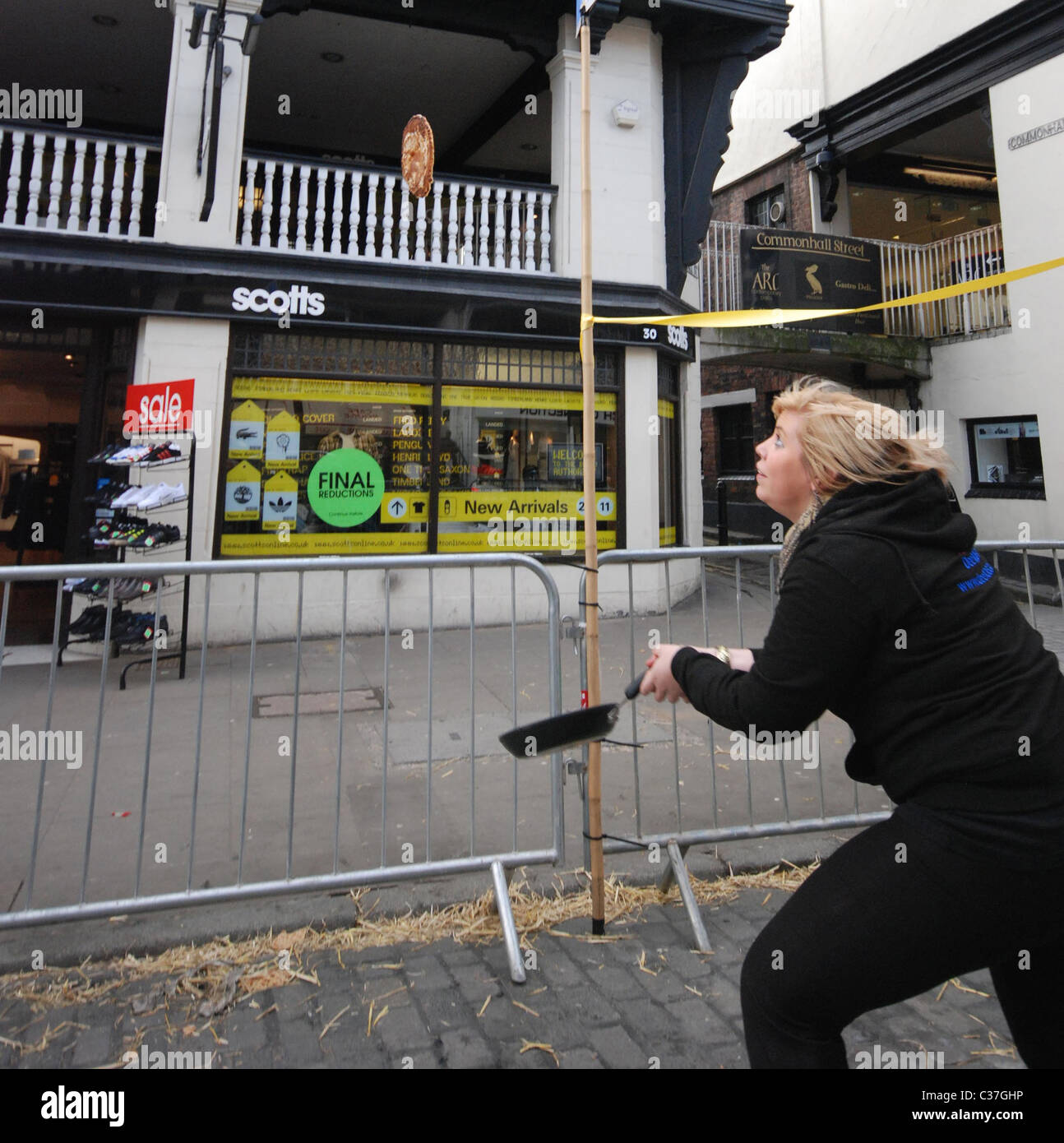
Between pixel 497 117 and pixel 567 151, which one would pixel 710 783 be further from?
pixel 497 117

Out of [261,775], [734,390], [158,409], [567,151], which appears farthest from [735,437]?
[261,775]

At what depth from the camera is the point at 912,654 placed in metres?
1.50

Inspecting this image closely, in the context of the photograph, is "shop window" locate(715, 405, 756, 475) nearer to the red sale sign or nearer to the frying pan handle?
the red sale sign

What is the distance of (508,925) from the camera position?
2.84m

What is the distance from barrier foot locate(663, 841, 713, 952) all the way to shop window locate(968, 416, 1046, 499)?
11.1 m

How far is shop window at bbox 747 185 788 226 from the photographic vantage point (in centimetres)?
1675

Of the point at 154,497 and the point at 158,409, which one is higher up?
the point at 158,409

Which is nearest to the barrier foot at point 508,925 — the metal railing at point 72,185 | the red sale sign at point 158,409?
the red sale sign at point 158,409

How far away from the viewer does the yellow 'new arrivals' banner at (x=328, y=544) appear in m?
8.41

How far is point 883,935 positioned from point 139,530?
6952mm

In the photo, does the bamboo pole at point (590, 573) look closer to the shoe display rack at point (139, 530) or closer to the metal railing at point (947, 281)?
the shoe display rack at point (139, 530)

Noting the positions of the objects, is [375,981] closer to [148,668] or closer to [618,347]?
[148,668]

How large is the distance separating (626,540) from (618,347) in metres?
2.52

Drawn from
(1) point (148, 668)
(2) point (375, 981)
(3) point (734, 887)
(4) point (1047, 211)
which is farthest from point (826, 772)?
(4) point (1047, 211)
